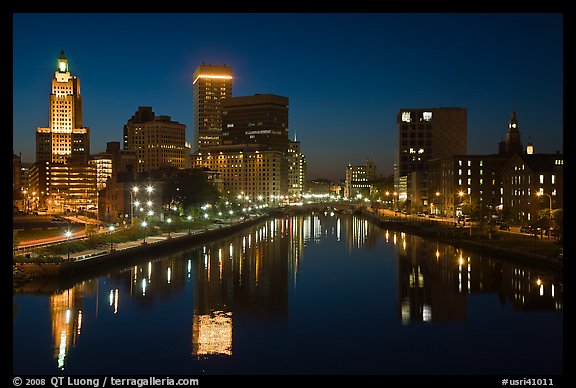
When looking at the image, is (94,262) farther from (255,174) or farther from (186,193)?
(255,174)

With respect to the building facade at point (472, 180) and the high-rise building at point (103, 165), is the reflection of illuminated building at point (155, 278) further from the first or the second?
the high-rise building at point (103, 165)

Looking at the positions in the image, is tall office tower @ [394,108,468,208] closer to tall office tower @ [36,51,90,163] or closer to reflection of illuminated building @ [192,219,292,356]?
reflection of illuminated building @ [192,219,292,356]

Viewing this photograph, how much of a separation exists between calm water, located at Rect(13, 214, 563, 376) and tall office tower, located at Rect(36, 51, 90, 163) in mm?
140335

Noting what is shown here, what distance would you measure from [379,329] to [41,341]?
1571 centimetres

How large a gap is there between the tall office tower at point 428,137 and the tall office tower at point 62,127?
3870 inches

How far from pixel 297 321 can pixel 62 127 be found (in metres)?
166

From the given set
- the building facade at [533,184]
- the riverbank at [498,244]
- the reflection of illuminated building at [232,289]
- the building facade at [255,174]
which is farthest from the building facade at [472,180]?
the building facade at [255,174]

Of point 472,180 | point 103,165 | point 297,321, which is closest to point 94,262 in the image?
point 297,321

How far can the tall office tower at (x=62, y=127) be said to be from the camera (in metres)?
176

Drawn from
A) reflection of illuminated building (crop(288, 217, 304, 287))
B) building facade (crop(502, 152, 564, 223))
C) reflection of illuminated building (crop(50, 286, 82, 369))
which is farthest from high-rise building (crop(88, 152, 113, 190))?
reflection of illuminated building (crop(50, 286, 82, 369))

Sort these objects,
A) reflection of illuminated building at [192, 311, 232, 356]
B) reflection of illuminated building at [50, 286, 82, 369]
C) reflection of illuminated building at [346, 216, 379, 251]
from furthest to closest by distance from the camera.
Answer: reflection of illuminated building at [346, 216, 379, 251], reflection of illuminated building at [50, 286, 82, 369], reflection of illuminated building at [192, 311, 232, 356]

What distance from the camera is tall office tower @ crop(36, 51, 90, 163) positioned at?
175875mm
